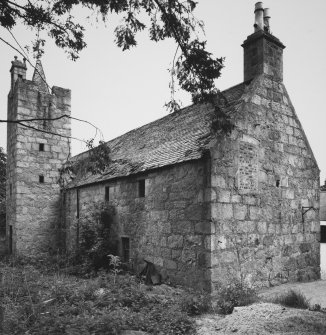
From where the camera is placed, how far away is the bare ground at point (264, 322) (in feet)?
15.7

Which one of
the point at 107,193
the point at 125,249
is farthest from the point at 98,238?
the point at 107,193

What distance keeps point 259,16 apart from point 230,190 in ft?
18.2

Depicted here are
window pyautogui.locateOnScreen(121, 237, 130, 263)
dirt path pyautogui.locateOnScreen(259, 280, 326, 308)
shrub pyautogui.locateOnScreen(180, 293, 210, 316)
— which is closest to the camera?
A: shrub pyautogui.locateOnScreen(180, 293, 210, 316)

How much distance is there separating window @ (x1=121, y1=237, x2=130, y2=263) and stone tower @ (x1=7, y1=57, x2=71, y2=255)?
494cm

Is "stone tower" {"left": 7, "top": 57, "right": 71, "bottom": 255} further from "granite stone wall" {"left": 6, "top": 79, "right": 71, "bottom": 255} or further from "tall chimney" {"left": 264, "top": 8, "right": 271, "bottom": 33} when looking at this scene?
"tall chimney" {"left": 264, "top": 8, "right": 271, "bottom": 33}

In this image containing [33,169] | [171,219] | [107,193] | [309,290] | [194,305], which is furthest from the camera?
[33,169]

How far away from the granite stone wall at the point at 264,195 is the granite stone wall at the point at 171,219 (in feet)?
1.05

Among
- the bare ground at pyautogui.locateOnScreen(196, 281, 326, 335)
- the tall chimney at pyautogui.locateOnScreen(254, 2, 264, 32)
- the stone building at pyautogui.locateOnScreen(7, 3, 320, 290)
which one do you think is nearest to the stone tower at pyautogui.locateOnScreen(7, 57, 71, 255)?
the stone building at pyautogui.locateOnScreen(7, 3, 320, 290)

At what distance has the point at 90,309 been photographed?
19.3 feet

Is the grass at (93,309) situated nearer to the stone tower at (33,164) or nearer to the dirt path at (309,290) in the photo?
the dirt path at (309,290)

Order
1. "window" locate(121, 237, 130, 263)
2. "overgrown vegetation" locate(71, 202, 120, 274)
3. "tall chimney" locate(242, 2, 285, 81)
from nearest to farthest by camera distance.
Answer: "tall chimney" locate(242, 2, 285, 81)
"window" locate(121, 237, 130, 263)
"overgrown vegetation" locate(71, 202, 120, 274)

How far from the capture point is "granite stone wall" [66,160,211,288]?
761 cm

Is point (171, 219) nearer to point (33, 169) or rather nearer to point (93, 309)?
point (93, 309)

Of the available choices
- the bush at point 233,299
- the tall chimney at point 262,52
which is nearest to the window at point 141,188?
the bush at point 233,299
